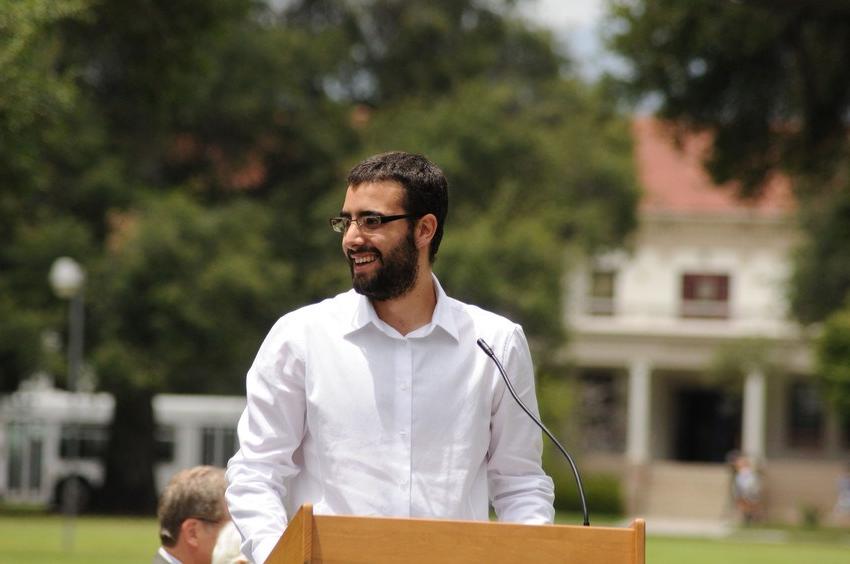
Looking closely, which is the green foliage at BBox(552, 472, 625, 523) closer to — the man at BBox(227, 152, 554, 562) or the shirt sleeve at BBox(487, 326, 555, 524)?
the shirt sleeve at BBox(487, 326, 555, 524)

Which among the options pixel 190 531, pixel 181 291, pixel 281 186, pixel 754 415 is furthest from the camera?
pixel 754 415

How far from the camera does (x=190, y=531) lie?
590 centimetres

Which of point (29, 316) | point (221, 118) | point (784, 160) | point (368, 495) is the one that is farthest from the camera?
point (221, 118)

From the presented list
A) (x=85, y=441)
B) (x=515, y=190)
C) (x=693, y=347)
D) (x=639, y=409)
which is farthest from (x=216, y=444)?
(x=693, y=347)

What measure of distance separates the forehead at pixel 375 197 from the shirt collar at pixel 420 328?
24 cm

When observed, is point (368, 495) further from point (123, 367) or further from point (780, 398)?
point (780, 398)

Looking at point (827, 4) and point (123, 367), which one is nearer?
point (827, 4)

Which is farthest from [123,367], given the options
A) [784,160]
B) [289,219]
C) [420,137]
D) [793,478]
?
[793,478]

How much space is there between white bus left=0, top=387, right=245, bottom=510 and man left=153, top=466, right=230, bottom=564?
36216mm

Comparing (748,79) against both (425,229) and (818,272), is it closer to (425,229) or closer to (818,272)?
(425,229)

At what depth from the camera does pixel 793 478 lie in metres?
56.1

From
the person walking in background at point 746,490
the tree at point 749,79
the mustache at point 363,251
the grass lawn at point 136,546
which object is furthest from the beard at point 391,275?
the person walking in background at point 746,490

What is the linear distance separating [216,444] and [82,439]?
322 centimetres

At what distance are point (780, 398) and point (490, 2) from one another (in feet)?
80.0
